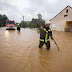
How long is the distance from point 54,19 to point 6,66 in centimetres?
2304

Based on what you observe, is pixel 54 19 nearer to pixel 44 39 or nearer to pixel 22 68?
pixel 44 39

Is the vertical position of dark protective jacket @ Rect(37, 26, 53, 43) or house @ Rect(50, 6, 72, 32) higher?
house @ Rect(50, 6, 72, 32)

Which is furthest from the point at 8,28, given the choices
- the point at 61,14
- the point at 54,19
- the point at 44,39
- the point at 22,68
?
the point at 22,68

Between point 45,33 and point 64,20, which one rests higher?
point 64,20

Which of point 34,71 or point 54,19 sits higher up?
point 54,19

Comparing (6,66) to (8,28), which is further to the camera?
(8,28)

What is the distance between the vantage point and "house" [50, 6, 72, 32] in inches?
777

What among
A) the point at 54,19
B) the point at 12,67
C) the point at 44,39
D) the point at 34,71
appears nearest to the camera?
the point at 34,71

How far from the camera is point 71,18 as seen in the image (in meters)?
18.9

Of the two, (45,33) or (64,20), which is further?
(64,20)

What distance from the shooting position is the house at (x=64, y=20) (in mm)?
19748

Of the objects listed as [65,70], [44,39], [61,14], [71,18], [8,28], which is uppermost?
[61,14]

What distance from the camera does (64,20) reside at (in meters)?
20.7

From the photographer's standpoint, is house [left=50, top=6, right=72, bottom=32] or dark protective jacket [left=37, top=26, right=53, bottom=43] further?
house [left=50, top=6, right=72, bottom=32]
